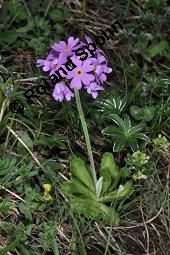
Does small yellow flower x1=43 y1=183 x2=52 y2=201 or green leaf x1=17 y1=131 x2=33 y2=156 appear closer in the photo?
small yellow flower x1=43 y1=183 x2=52 y2=201

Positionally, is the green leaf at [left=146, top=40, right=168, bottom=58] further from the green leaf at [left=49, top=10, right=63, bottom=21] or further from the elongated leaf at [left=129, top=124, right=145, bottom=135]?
the elongated leaf at [left=129, top=124, right=145, bottom=135]

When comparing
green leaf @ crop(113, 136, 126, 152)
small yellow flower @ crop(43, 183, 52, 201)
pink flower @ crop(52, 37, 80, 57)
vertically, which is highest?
pink flower @ crop(52, 37, 80, 57)

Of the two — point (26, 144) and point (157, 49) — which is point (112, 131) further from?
point (157, 49)

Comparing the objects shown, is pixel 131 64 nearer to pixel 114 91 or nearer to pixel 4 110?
pixel 114 91

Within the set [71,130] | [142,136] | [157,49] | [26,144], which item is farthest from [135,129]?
[157,49]

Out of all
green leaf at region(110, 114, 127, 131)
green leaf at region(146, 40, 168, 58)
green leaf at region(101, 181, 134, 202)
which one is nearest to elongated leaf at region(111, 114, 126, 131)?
green leaf at region(110, 114, 127, 131)

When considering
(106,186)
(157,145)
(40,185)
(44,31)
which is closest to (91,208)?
(106,186)

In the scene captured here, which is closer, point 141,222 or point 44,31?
point 141,222
